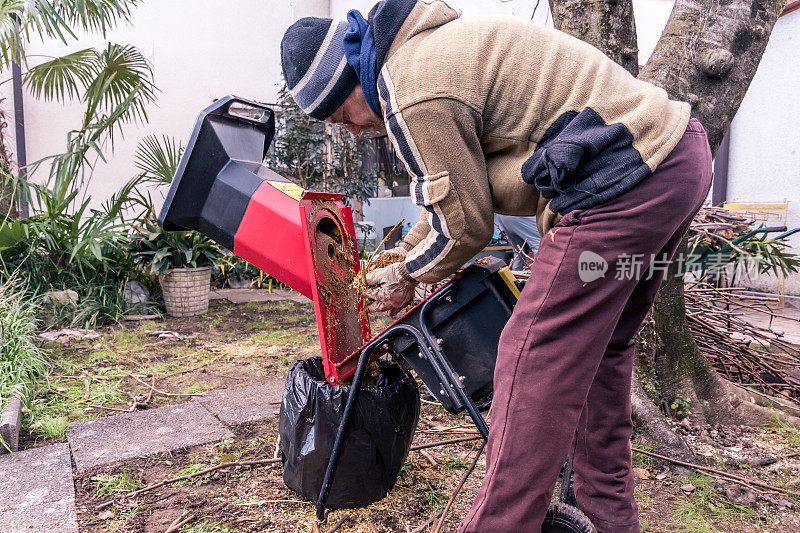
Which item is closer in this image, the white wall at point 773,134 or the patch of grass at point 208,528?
the patch of grass at point 208,528

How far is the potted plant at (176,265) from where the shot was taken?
194 inches

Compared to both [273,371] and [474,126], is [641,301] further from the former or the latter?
[273,371]

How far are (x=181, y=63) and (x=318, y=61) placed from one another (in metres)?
6.85

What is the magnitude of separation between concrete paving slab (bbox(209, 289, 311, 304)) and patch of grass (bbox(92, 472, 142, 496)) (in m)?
3.72

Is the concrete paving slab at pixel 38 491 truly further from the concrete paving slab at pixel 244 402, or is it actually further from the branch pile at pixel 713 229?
the branch pile at pixel 713 229

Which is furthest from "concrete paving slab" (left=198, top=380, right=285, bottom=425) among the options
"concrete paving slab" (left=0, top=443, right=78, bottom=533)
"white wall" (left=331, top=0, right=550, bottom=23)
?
"white wall" (left=331, top=0, right=550, bottom=23)

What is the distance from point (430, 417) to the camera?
275cm

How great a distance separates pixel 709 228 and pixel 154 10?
698cm

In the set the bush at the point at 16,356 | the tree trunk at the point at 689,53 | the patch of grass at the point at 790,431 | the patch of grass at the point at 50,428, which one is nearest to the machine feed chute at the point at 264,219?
the patch of grass at the point at 50,428

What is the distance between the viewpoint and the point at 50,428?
8.15 ft

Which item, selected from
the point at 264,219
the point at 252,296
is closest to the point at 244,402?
the point at 264,219

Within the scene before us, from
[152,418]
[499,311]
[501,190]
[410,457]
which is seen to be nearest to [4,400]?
[152,418]

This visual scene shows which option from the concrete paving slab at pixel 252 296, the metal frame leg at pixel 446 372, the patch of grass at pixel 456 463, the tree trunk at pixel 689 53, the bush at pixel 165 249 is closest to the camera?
the metal frame leg at pixel 446 372

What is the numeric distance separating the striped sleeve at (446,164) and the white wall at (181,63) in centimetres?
604
